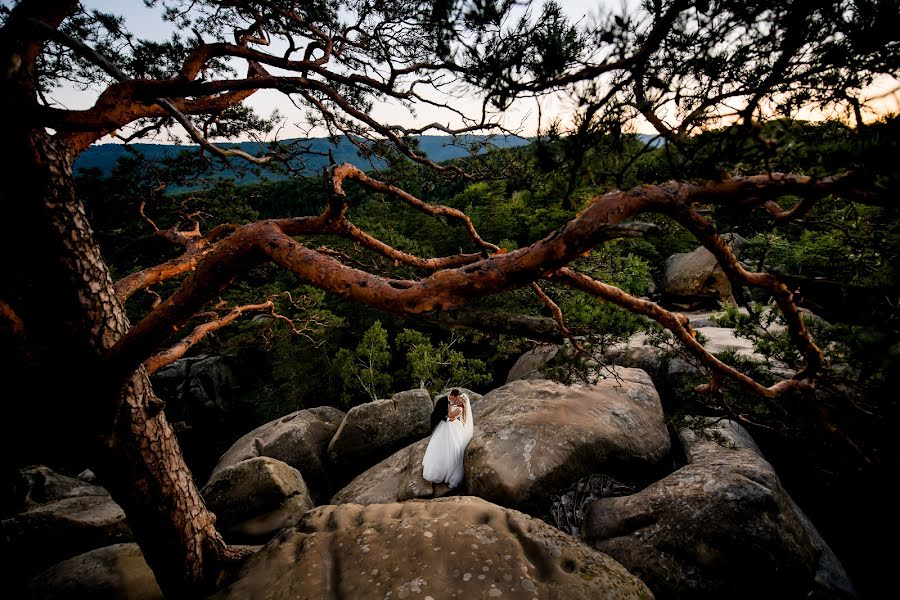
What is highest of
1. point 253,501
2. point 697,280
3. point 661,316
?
point 661,316

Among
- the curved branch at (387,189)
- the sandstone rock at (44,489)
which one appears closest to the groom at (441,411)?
the curved branch at (387,189)

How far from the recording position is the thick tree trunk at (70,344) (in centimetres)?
218

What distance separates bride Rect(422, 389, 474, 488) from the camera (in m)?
6.19

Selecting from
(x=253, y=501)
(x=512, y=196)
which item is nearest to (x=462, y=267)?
(x=512, y=196)

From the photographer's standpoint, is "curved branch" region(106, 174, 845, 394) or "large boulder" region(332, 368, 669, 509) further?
"large boulder" region(332, 368, 669, 509)

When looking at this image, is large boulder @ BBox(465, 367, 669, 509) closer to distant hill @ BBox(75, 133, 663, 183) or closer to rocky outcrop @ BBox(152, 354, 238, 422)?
distant hill @ BBox(75, 133, 663, 183)

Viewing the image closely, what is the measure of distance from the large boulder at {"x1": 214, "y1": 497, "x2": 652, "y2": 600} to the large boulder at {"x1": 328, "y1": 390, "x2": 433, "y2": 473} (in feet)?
20.0

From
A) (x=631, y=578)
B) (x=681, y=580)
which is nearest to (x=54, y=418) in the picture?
(x=631, y=578)

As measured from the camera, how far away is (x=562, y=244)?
157 cm

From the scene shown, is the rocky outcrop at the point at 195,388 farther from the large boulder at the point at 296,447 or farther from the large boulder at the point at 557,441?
the large boulder at the point at 557,441

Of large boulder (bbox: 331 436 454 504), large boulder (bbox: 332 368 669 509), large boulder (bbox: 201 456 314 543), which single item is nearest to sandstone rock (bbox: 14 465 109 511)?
large boulder (bbox: 201 456 314 543)

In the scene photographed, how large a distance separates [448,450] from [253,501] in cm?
355

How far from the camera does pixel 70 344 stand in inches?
92.8

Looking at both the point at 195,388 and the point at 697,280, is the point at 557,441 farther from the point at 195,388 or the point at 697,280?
the point at 195,388
